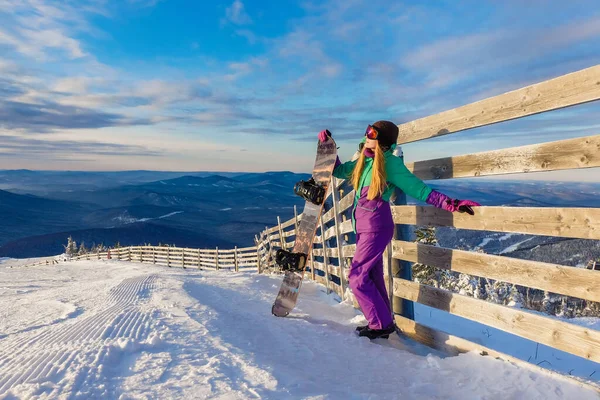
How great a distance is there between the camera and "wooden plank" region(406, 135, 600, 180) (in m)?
2.31

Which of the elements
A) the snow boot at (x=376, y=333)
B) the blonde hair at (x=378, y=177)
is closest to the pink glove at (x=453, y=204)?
the blonde hair at (x=378, y=177)

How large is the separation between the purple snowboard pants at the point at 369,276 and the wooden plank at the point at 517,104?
100 cm

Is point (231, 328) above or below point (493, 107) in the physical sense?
below

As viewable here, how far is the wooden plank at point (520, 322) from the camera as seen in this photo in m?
2.37

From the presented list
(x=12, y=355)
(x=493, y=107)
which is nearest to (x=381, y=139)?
(x=493, y=107)

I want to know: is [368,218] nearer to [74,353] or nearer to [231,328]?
[231,328]

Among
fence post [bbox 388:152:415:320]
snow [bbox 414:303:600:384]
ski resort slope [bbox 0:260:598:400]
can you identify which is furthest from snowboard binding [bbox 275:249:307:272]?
snow [bbox 414:303:600:384]

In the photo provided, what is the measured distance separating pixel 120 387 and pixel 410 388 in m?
1.79

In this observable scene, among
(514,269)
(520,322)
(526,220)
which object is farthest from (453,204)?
(520,322)

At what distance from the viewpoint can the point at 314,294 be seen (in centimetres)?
605

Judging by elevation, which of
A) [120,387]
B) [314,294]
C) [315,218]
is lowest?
[314,294]

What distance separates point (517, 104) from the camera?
270cm

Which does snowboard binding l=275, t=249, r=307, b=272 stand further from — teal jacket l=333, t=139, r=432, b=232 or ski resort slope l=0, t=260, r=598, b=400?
teal jacket l=333, t=139, r=432, b=232

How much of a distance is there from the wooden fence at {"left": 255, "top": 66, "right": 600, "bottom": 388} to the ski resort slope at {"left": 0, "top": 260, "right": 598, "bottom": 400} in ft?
1.01
